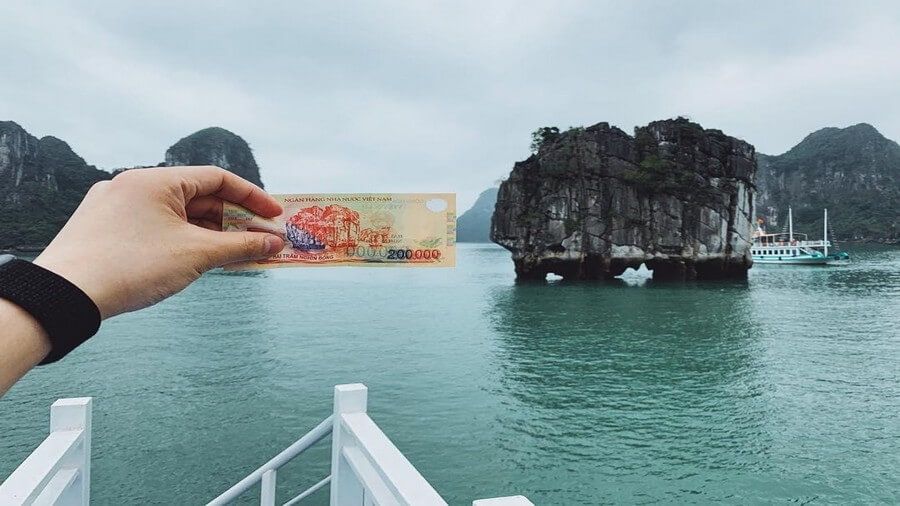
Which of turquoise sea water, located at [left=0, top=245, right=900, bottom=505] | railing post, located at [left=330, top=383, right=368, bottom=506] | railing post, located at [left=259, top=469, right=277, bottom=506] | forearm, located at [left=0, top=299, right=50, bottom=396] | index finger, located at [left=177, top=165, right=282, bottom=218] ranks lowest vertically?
turquoise sea water, located at [left=0, top=245, right=900, bottom=505]

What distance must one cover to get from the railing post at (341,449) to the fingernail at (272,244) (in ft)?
3.73

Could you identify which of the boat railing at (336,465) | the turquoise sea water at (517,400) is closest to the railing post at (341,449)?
the boat railing at (336,465)

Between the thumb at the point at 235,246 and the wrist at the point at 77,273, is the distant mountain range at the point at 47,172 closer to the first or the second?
the thumb at the point at 235,246

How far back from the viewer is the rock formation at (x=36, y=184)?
8656 cm

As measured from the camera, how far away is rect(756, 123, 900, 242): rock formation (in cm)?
14325

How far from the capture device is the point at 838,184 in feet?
531

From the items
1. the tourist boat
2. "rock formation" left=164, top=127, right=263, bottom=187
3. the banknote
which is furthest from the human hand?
"rock formation" left=164, top=127, right=263, bottom=187

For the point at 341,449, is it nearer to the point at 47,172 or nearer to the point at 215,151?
the point at 47,172

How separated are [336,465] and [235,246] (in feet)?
5.43

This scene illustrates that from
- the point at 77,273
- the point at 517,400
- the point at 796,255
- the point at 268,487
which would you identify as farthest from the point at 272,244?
the point at 796,255

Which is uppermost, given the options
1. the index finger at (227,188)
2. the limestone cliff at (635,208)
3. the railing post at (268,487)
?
the limestone cliff at (635,208)

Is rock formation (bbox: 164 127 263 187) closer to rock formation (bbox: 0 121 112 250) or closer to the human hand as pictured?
rock formation (bbox: 0 121 112 250)

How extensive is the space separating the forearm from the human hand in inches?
Answer: 5.5

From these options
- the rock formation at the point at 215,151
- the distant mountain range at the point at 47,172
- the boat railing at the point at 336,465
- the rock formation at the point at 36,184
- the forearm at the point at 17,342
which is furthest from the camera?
the rock formation at the point at 215,151
